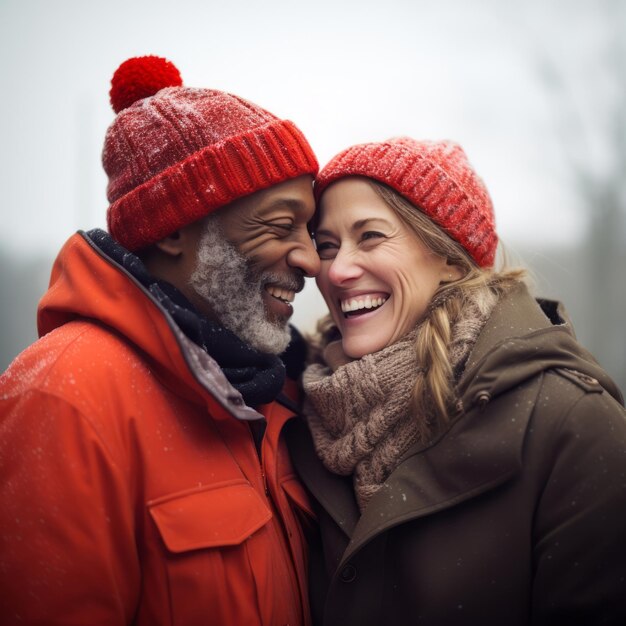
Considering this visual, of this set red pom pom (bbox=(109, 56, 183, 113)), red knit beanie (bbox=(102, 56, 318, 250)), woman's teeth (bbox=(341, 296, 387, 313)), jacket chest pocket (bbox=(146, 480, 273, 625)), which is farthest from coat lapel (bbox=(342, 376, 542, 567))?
red pom pom (bbox=(109, 56, 183, 113))

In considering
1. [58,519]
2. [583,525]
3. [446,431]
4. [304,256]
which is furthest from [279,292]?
[583,525]

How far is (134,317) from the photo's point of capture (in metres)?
1.54

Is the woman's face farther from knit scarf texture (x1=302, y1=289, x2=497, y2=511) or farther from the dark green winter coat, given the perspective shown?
the dark green winter coat

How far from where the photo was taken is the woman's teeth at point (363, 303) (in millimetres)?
2043

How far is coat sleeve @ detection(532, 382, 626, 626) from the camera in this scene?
1408mm

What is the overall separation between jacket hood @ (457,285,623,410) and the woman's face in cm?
33

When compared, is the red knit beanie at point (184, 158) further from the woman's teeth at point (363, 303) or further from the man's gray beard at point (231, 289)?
the woman's teeth at point (363, 303)

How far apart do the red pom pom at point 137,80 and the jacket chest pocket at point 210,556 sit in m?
1.44

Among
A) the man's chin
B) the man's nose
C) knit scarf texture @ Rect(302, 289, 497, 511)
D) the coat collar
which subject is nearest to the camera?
the coat collar

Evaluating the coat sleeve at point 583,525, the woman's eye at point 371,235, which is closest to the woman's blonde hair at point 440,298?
the woman's eye at point 371,235

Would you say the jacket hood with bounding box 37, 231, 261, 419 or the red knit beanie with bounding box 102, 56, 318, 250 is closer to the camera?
the jacket hood with bounding box 37, 231, 261, 419

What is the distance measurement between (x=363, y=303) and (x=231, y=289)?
1.74 feet

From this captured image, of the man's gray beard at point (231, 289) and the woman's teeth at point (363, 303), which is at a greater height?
the man's gray beard at point (231, 289)

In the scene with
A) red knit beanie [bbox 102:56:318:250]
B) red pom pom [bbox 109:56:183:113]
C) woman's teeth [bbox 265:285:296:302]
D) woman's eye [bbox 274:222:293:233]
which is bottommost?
woman's teeth [bbox 265:285:296:302]
